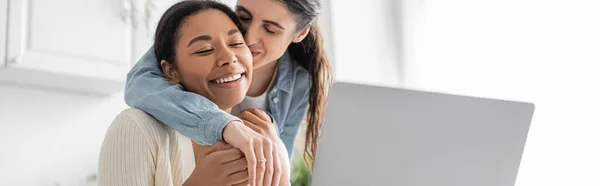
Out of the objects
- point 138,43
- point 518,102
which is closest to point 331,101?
point 518,102

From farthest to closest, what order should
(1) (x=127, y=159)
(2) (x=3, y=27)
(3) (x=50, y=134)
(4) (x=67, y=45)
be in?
(3) (x=50, y=134), (4) (x=67, y=45), (2) (x=3, y=27), (1) (x=127, y=159)

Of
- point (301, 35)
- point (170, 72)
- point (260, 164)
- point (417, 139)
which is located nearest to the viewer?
point (417, 139)

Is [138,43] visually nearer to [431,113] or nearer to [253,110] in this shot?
[253,110]

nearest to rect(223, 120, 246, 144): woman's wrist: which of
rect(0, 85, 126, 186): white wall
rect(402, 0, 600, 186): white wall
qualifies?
rect(402, 0, 600, 186): white wall

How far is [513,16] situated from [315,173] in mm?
1938

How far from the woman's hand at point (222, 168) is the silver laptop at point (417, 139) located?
271 mm

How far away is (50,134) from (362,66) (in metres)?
1.21

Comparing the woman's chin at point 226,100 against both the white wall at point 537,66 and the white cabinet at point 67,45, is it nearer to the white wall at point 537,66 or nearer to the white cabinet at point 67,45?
the white cabinet at point 67,45

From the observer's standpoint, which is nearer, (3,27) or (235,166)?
(235,166)

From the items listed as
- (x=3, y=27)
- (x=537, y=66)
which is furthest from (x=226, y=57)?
(x=537, y=66)

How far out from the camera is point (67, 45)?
235 cm

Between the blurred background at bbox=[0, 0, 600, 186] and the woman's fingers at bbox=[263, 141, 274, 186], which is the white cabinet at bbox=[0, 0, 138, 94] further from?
the woman's fingers at bbox=[263, 141, 274, 186]

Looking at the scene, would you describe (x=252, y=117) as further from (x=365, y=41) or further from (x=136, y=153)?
(x=365, y=41)

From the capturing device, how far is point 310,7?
1312mm
